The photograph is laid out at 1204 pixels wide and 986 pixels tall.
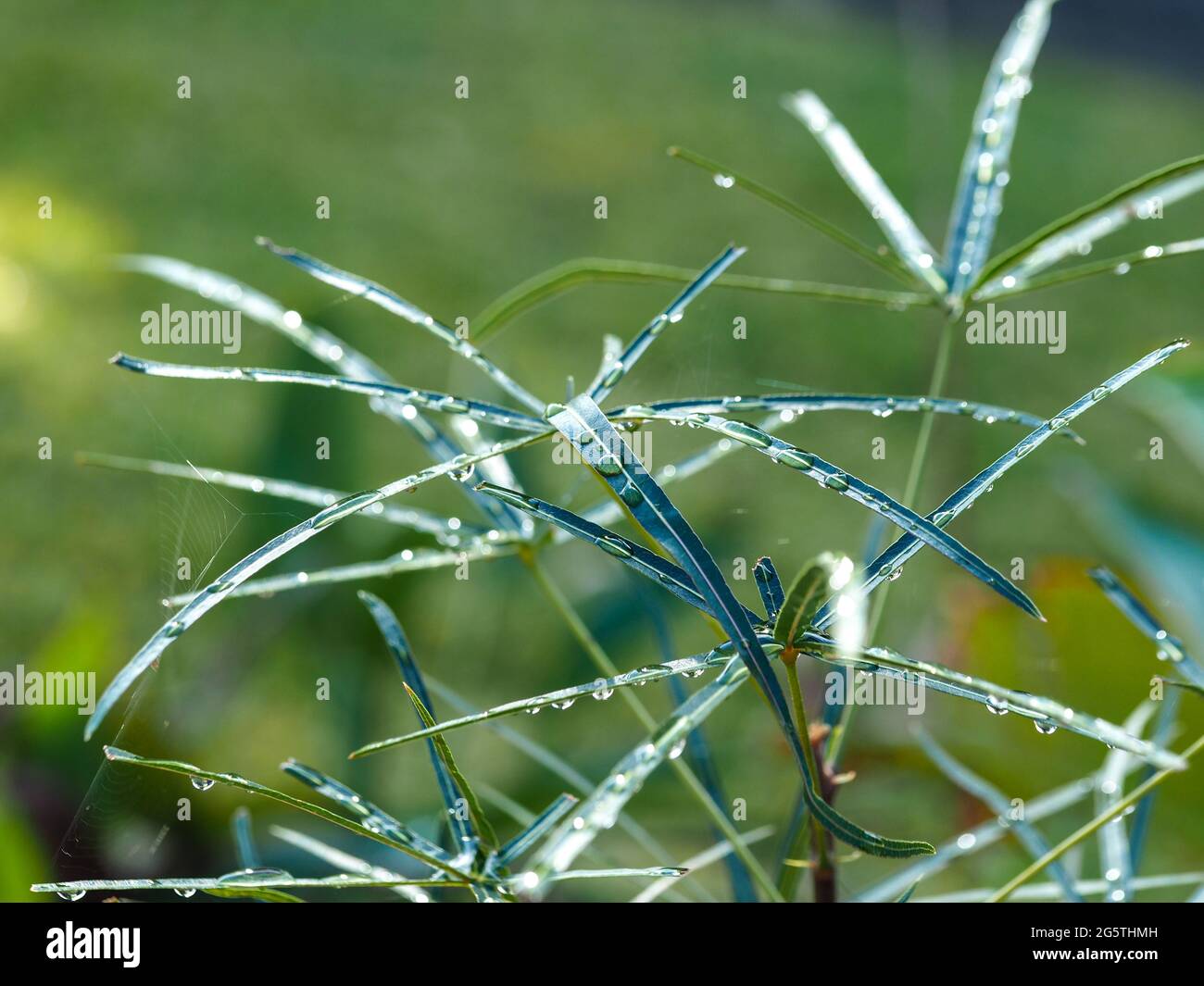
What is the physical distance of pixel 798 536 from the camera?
2021 millimetres

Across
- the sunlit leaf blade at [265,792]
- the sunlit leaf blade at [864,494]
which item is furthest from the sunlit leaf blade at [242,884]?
the sunlit leaf blade at [864,494]

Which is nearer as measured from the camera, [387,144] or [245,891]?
[245,891]

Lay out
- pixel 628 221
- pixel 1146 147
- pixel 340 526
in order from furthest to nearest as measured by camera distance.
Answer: pixel 1146 147 → pixel 628 221 → pixel 340 526

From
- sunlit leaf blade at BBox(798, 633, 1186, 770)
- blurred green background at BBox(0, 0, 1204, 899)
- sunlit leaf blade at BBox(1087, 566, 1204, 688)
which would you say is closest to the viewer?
sunlit leaf blade at BBox(798, 633, 1186, 770)

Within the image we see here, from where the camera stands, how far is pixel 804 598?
0.26 m

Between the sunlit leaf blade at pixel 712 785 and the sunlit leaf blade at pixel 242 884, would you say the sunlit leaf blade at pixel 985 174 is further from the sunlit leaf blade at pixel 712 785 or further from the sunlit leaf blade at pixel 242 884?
the sunlit leaf blade at pixel 242 884

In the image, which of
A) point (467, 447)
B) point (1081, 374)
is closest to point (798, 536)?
point (1081, 374)

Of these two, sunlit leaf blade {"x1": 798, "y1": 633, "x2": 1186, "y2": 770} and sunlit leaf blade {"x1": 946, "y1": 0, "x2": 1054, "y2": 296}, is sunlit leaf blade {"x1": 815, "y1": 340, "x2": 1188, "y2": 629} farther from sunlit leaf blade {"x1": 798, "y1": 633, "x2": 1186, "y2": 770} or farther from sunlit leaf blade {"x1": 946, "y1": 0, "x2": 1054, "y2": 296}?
sunlit leaf blade {"x1": 946, "y1": 0, "x2": 1054, "y2": 296}

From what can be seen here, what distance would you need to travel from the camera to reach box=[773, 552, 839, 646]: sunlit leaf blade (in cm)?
26

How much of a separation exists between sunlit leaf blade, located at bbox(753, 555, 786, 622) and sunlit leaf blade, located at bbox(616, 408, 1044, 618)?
0.03 m

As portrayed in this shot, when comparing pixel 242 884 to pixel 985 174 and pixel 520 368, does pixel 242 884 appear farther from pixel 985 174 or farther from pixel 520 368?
pixel 520 368

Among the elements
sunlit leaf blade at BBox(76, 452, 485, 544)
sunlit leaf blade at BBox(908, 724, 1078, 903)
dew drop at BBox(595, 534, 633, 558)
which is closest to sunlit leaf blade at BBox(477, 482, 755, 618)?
dew drop at BBox(595, 534, 633, 558)
